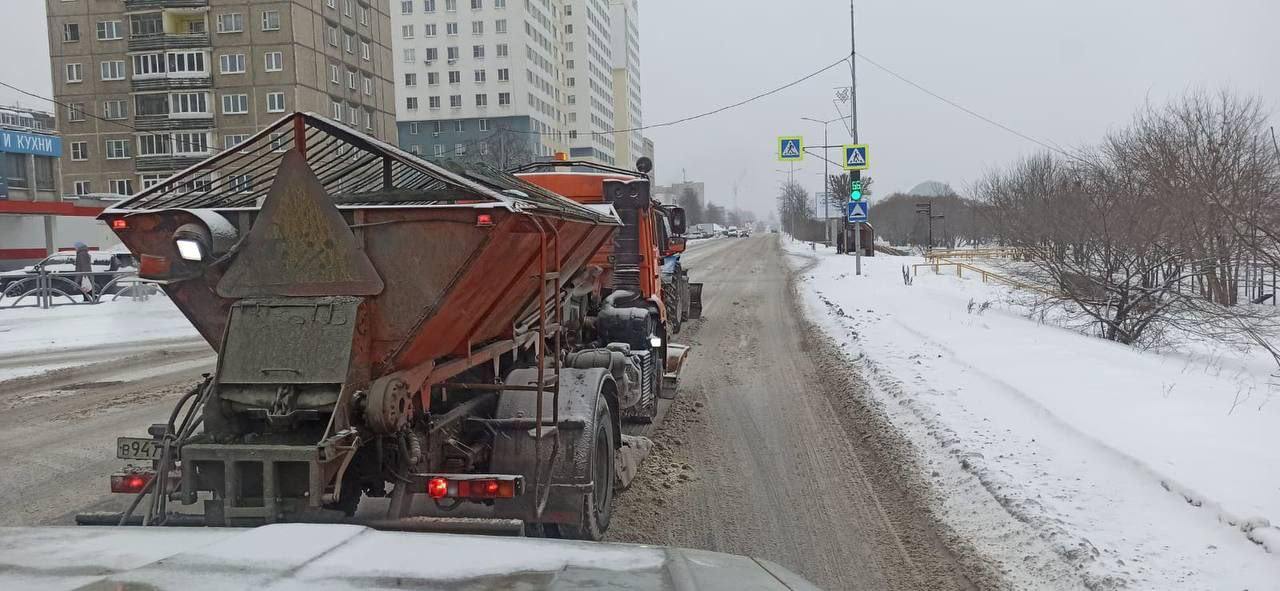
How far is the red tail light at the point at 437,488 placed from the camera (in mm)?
4270

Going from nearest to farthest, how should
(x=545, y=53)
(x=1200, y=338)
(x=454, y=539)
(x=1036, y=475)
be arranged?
(x=454, y=539) → (x=1036, y=475) → (x=1200, y=338) → (x=545, y=53)

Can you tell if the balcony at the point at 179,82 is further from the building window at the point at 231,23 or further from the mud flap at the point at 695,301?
the mud flap at the point at 695,301

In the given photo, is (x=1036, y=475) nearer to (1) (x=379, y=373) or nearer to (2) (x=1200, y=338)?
(1) (x=379, y=373)

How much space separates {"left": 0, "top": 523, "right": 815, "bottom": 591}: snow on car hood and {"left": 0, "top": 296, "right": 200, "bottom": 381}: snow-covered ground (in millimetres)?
11473

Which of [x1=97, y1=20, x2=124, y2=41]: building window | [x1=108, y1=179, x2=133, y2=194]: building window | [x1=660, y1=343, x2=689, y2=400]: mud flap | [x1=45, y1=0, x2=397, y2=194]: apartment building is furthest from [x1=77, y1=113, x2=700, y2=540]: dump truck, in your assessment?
[x1=108, y1=179, x2=133, y2=194]: building window

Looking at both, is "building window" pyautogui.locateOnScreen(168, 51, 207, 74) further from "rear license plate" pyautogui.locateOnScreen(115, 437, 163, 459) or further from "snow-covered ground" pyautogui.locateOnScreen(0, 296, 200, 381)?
"rear license plate" pyautogui.locateOnScreen(115, 437, 163, 459)

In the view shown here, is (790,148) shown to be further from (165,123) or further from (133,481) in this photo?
(165,123)

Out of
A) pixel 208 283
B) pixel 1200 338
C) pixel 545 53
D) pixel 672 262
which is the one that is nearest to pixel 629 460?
pixel 208 283

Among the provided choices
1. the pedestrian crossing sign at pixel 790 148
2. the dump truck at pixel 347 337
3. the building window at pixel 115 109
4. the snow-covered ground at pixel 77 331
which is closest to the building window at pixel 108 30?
the building window at pixel 115 109

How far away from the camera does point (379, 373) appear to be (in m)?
4.16

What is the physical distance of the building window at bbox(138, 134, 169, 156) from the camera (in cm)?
5591

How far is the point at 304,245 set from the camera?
4.12 m

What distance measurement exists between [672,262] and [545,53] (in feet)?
276

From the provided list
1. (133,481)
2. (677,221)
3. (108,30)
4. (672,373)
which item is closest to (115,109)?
(108,30)
